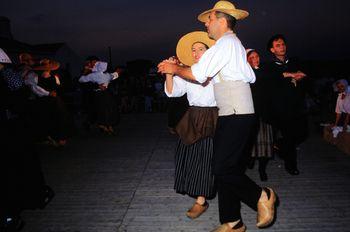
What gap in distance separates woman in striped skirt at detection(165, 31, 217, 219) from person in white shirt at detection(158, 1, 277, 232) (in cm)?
48

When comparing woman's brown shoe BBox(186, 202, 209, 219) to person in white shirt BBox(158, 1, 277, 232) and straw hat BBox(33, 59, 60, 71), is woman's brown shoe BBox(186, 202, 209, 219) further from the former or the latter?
straw hat BBox(33, 59, 60, 71)

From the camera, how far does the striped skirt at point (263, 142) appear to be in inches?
165

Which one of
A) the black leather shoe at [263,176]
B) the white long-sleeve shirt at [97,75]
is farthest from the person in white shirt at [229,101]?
the white long-sleeve shirt at [97,75]

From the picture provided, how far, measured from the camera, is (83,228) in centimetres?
319

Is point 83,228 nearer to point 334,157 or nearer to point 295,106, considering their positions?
point 295,106

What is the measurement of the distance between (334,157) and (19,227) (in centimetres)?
477

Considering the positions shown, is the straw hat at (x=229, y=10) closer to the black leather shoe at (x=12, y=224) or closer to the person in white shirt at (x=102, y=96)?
the black leather shoe at (x=12, y=224)

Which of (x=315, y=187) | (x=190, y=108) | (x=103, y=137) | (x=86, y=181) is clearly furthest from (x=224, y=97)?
(x=103, y=137)

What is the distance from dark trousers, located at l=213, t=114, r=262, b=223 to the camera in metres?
2.64

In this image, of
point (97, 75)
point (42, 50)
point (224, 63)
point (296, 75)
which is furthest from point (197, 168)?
point (42, 50)

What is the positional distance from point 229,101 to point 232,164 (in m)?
0.51

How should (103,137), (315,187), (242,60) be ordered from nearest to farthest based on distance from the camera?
(242,60) < (315,187) < (103,137)

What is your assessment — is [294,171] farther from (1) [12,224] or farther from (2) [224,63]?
(1) [12,224]

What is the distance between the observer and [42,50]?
26719 mm
